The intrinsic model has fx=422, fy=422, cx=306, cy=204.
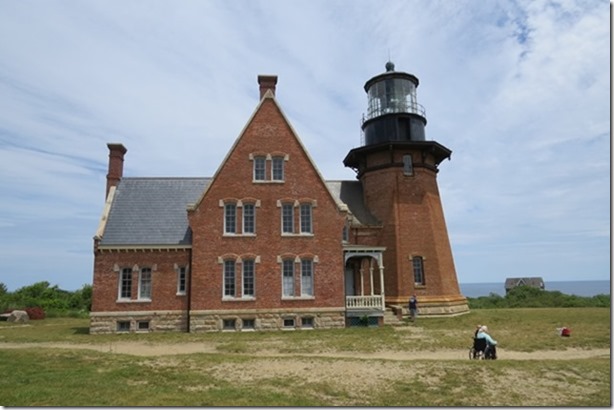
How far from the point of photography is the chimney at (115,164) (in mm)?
25906

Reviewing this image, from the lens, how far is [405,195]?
27391mm

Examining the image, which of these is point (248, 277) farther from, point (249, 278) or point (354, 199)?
point (354, 199)

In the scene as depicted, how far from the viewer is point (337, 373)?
433 inches

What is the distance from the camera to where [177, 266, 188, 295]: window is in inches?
877

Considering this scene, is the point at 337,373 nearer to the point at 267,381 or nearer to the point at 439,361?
the point at 267,381

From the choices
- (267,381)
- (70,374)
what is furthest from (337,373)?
(70,374)

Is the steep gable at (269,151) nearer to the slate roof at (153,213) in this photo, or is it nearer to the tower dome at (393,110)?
the slate roof at (153,213)

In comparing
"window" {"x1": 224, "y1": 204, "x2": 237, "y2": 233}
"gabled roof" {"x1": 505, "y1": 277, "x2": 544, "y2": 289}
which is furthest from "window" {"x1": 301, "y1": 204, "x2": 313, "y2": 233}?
"gabled roof" {"x1": 505, "y1": 277, "x2": 544, "y2": 289}

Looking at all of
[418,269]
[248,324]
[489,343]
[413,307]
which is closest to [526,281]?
[418,269]

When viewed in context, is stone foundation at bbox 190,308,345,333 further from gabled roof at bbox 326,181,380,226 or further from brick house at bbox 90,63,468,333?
gabled roof at bbox 326,181,380,226

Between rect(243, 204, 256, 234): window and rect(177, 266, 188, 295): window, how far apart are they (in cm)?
384

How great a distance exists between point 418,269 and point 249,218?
1132cm

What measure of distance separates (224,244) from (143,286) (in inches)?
189

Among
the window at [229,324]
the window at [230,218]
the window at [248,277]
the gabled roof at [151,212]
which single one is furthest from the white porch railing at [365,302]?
the gabled roof at [151,212]
